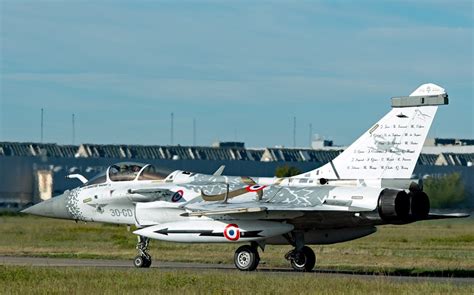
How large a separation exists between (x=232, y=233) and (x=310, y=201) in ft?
6.22

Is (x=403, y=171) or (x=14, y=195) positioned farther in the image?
(x=14, y=195)

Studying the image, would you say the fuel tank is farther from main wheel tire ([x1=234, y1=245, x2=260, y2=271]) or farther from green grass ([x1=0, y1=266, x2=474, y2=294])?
green grass ([x1=0, y1=266, x2=474, y2=294])

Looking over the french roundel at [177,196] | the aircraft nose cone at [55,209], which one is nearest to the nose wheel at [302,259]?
the french roundel at [177,196]

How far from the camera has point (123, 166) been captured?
92.6 feet

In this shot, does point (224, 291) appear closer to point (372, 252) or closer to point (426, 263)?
point (426, 263)

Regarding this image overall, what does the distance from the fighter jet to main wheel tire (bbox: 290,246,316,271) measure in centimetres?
2

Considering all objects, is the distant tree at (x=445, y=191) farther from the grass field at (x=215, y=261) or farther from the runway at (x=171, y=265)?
the runway at (x=171, y=265)

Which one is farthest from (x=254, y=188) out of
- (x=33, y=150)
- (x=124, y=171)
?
(x=33, y=150)

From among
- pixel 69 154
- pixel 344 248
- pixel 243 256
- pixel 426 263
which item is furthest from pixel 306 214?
pixel 69 154

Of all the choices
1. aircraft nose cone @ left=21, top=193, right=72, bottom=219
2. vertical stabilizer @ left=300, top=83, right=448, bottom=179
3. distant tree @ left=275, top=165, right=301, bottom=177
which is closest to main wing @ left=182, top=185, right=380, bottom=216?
vertical stabilizer @ left=300, top=83, right=448, bottom=179

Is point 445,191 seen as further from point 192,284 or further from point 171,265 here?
point 192,284

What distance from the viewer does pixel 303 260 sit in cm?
2606

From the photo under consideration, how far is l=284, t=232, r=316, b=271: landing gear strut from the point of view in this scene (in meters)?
26.0

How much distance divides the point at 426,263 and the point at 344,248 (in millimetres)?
7539
